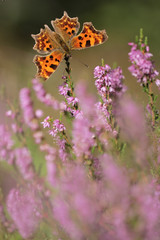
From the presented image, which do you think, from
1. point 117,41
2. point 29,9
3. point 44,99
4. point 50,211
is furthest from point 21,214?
point 29,9

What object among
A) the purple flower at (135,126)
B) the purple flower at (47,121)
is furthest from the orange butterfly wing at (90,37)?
the purple flower at (135,126)

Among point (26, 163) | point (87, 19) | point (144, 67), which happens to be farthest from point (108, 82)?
point (87, 19)

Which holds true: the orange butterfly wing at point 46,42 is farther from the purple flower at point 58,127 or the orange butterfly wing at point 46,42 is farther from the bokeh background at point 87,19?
the bokeh background at point 87,19

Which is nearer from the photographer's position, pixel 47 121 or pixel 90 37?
pixel 47 121

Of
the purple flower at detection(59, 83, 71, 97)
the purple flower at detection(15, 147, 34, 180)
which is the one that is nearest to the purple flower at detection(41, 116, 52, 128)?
the purple flower at detection(59, 83, 71, 97)

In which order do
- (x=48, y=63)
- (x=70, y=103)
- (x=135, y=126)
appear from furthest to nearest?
(x=48, y=63) → (x=70, y=103) → (x=135, y=126)

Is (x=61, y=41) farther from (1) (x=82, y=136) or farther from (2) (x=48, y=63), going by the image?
(1) (x=82, y=136)
